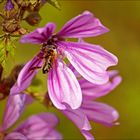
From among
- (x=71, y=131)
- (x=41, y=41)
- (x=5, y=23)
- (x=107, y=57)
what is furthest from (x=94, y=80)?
(x=71, y=131)

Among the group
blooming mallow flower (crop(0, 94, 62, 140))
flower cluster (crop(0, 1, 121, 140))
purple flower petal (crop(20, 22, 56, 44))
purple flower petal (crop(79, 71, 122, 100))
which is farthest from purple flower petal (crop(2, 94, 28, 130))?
purple flower petal (crop(20, 22, 56, 44))

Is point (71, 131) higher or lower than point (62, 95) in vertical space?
lower

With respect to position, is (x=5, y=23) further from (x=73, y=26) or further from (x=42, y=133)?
(x=42, y=133)

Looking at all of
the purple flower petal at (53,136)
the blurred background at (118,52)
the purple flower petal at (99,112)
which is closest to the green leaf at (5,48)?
the purple flower petal at (99,112)

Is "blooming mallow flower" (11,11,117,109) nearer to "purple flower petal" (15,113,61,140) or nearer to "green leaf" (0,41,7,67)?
"green leaf" (0,41,7,67)

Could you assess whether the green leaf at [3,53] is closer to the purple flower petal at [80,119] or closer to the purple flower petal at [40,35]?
the purple flower petal at [40,35]

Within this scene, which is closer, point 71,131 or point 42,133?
point 42,133

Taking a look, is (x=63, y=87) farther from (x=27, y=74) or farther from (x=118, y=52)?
(x=118, y=52)
